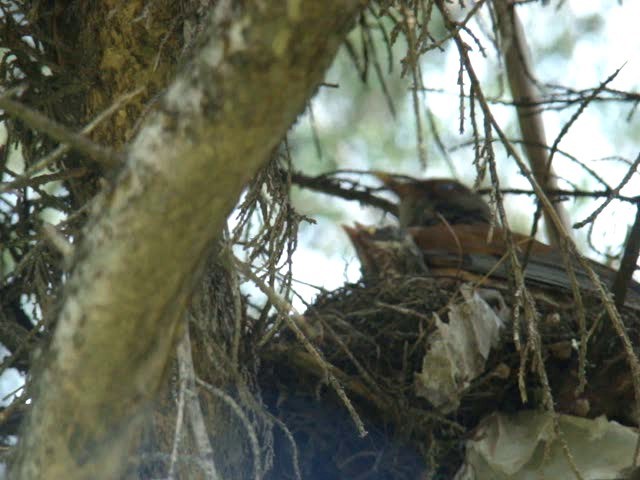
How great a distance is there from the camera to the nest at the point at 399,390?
12.8ft

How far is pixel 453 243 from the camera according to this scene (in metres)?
5.42

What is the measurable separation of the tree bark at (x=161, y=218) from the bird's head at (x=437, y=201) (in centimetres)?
449

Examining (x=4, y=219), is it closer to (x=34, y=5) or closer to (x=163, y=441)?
(x=34, y=5)

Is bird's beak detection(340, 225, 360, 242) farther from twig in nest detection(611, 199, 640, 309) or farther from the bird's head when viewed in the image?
twig in nest detection(611, 199, 640, 309)

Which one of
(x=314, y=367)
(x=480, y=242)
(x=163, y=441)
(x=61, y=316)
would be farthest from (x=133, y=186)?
(x=480, y=242)

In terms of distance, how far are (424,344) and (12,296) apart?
1.55 metres

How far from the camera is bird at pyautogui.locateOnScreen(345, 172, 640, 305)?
4.79m

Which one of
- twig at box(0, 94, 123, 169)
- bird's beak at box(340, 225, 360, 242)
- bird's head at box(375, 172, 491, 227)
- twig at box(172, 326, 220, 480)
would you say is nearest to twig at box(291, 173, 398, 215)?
bird's beak at box(340, 225, 360, 242)

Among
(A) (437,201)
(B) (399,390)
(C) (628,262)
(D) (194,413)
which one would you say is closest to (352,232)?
(A) (437,201)

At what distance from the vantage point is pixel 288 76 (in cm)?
174

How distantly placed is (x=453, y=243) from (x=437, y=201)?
112 cm

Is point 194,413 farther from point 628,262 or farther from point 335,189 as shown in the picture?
point 335,189

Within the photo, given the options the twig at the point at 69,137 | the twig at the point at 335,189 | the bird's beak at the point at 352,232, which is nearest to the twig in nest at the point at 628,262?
the twig at the point at 335,189

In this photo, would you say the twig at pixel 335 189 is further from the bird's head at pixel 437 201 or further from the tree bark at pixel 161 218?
the tree bark at pixel 161 218
